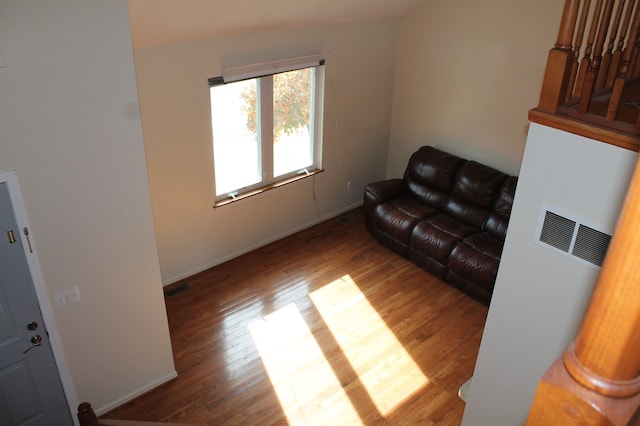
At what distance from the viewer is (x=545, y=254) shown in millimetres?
2684

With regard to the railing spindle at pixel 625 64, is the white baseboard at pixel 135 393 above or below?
below

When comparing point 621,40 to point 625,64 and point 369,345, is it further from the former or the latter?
point 369,345

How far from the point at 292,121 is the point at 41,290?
3.15 metres

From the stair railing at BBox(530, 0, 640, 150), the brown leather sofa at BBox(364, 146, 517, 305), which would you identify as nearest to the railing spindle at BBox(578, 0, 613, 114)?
the stair railing at BBox(530, 0, 640, 150)

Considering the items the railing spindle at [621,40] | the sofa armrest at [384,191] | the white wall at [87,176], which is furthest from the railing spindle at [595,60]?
the sofa armrest at [384,191]

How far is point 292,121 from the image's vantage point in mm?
5652

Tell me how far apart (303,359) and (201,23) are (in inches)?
112

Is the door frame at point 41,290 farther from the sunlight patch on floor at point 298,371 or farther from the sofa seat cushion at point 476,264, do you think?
the sofa seat cushion at point 476,264

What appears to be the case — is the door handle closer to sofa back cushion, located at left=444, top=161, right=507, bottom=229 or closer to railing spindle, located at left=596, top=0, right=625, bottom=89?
railing spindle, located at left=596, top=0, right=625, bottom=89

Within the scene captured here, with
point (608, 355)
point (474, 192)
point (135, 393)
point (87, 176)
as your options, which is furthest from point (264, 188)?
point (608, 355)

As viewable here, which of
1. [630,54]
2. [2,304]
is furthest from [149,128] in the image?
[630,54]

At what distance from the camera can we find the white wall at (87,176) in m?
2.79

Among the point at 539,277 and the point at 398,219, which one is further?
the point at 398,219

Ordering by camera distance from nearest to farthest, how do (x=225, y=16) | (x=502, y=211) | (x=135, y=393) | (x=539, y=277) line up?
1. (x=539, y=277)
2. (x=135, y=393)
3. (x=225, y=16)
4. (x=502, y=211)
